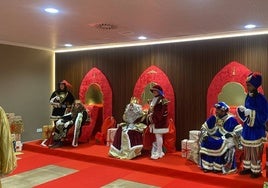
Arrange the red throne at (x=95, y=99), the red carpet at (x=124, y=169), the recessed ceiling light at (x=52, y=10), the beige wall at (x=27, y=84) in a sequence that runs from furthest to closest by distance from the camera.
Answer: the red throne at (x=95, y=99) < the beige wall at (x=27, y=84) < the red carpet at (x=124, y=169) < the recessed ceiling light at (x=52, y=10)

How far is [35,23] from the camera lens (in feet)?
14.8

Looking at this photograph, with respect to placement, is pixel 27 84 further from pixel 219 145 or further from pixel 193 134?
pixel 219 145

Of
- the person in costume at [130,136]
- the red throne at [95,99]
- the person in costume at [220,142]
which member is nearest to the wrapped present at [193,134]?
the person in costume at [220,142]

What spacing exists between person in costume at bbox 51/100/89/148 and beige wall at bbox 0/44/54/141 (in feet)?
4.40

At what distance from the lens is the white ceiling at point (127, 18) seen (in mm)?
3383

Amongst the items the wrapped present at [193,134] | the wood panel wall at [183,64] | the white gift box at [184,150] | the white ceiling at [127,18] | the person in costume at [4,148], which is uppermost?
the white ceiling at [127,18]

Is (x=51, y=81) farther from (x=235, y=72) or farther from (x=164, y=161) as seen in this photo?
(x=235, y=72)

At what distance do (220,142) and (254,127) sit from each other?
22.0 inches

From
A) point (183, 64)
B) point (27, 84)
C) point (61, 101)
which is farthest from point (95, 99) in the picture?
point (183, 64)

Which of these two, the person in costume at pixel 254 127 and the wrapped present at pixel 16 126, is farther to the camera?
the wrapped present at pixel 16 126

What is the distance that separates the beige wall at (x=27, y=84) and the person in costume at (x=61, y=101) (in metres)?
1.03

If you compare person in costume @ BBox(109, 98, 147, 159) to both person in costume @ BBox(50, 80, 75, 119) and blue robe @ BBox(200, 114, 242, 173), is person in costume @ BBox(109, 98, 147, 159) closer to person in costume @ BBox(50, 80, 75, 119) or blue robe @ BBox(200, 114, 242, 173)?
blue robe @ BBox(200, 114, 242, 173)

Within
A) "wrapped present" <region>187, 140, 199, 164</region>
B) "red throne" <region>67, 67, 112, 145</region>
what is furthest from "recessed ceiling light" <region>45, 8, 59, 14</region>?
"red throne" <region>67, 67, 112, 145</region>

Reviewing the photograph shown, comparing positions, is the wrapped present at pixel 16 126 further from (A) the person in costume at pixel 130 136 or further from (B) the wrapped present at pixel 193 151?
(B) the wrapped present at pixel 193 151
